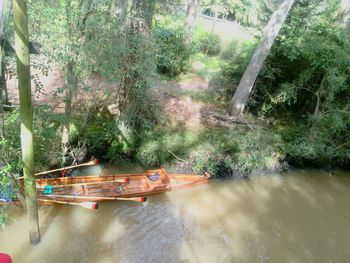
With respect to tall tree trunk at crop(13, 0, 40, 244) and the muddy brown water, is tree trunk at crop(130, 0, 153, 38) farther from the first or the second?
the muddy brown water

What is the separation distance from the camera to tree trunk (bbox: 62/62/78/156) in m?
7.40

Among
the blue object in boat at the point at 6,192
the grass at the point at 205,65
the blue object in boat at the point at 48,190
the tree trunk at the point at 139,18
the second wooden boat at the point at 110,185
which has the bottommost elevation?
the second wooden boat at the point at 110,185

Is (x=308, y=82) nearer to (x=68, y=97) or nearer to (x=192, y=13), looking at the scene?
(x=192, y=13)

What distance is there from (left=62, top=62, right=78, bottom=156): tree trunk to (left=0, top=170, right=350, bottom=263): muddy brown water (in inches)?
65.5

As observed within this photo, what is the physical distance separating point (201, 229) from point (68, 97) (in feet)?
14.8

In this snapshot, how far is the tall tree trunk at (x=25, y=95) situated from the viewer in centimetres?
462

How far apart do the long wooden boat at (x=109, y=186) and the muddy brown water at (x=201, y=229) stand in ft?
0.88

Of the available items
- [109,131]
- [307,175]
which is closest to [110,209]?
[109,131]

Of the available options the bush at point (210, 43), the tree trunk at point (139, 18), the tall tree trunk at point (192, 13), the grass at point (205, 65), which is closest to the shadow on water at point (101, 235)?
the tree trunk at point (139, 18)

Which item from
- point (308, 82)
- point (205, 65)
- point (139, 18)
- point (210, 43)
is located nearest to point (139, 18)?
point (139, 18)

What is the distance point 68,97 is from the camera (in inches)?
307

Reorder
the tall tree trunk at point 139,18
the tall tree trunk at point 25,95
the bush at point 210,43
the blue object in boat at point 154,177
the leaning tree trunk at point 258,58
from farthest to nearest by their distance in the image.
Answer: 1. the bush at point 210,43
2. the leaning tree trunk at point 258,58
3. the blue object in boat at point 154,177
4. the tall tree trunk at point 139,18
5. the tall tree trunk at point 25,95

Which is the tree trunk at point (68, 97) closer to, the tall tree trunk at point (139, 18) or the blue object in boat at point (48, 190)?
the blue object in boat at point (48, 190)

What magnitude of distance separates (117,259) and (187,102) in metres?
6.59
